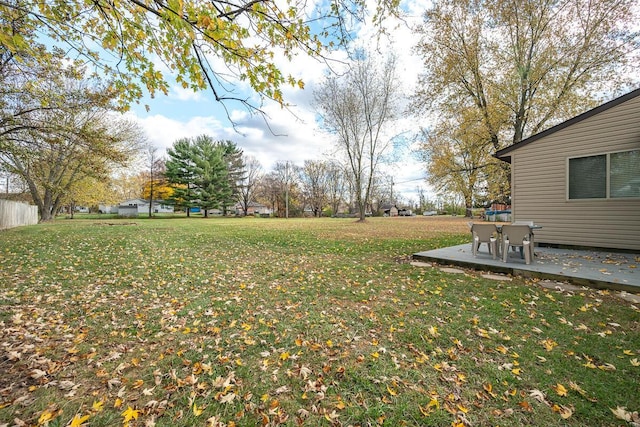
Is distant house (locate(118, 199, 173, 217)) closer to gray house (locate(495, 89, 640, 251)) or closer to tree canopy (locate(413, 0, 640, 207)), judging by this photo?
tree canopy (locate(413, 0, 640, 207))

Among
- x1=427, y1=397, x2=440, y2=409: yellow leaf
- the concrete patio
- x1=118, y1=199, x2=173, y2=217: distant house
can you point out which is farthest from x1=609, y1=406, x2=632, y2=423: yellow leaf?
x1=118, y1=199, x2=173, y2=217: distant house

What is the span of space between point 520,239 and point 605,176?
3.44 meters

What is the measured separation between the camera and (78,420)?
176 cm

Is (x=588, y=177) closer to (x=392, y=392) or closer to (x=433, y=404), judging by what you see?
(x=433, y=404)

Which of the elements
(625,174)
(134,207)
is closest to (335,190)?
(134,207)

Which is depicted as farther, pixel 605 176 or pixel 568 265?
pixel 605 176

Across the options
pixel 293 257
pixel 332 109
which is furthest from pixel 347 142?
pixel 293 257

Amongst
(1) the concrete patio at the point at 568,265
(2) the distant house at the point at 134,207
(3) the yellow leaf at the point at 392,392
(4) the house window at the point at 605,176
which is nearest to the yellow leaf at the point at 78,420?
(3) the yellow leaf at the point at 392,392

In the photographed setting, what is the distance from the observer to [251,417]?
1.84m

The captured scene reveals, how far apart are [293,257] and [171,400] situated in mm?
5200

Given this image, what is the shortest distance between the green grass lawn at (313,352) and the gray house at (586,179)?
158 inches

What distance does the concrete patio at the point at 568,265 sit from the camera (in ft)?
14.0

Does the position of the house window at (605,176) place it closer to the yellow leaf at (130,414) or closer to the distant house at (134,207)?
the yellow leaf at (130,414)

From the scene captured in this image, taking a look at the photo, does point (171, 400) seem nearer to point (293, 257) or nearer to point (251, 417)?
point (251, 417)
